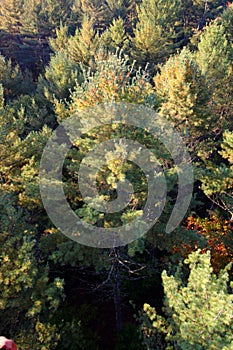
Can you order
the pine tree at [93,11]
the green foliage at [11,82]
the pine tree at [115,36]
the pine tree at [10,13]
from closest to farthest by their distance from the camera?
the green foliage at [11,82] < the pine tree at [115,36] < the pine tree at [10,13] < the pine tree at [93,11]

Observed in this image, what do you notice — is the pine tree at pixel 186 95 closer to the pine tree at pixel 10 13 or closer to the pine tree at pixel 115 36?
the pine tree at pixel 115 36

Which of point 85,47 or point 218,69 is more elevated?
point 218,69

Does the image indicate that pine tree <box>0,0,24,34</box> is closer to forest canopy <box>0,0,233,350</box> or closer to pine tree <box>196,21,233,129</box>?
forest canopy <box>0,0,233,350</box>

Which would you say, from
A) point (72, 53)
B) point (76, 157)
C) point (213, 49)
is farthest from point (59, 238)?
point (72, 53)

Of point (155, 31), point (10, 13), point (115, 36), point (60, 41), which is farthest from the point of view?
point (10, 13)

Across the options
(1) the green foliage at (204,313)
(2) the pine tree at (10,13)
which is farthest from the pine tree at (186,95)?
(2) the pine tree at (10,13)

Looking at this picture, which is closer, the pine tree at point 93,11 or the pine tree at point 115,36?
the pine tree at point 115,36

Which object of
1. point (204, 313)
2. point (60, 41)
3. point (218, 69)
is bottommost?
point (60, 41)

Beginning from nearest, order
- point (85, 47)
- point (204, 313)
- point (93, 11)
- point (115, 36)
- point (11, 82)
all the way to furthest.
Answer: point (204, 313) → point (11, 82) → point (85, 47) → point (115, 36) → point (93, 11)

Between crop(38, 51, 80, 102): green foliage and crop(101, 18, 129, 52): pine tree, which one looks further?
crop(101, 18, 129, 52): pine tree

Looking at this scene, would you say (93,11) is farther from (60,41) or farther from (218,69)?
(218,69)

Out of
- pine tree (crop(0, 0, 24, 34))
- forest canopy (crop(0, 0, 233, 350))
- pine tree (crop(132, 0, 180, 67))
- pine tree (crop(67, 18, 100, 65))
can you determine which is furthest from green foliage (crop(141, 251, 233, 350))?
pine tree (crop(0, 0, 24, 34))

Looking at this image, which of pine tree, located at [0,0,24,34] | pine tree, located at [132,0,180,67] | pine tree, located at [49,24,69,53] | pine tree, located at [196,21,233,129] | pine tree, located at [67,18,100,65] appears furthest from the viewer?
pine tree, located at [0,0,24,34]

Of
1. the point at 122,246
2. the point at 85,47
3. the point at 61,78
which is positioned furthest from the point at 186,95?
the point at 85,47
